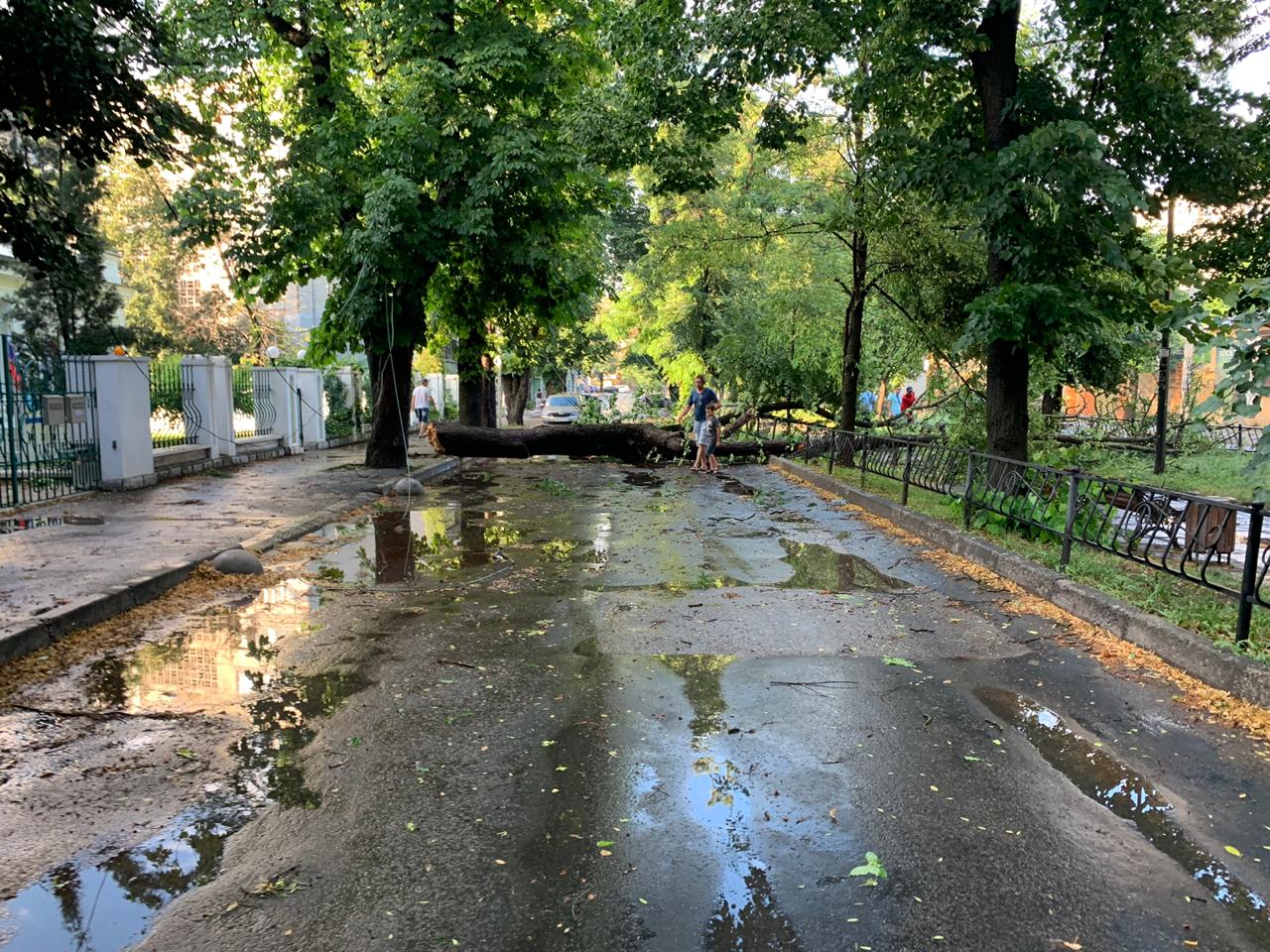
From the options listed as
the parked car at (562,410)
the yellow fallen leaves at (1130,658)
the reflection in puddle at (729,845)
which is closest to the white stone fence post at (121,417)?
the reflection in puddle at (729,845)

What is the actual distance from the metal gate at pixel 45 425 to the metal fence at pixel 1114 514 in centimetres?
1224

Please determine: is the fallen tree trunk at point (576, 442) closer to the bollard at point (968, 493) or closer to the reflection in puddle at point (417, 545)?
the reflection in puddle at point (417, 545)

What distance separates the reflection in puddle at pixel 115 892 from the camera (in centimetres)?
287

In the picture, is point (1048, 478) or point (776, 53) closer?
point (1048, 478)

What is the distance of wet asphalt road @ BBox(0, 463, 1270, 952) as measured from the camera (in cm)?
300

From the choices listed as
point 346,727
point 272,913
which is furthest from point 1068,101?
point 272,913

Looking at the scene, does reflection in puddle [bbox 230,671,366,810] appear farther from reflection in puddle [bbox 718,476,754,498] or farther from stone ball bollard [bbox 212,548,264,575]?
reflection in puddle [bbox 718,476,754,498]

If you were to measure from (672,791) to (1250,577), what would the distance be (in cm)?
422

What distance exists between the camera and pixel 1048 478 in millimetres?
8977

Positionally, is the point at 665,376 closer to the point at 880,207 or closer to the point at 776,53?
the point at 880,207

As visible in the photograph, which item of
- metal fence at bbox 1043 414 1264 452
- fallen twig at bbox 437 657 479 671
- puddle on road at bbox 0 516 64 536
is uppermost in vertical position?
metal fence at bbox 1043 414 1264 452

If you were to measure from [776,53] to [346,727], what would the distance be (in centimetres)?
1084

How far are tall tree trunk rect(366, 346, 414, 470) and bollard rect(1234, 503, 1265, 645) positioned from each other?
1440 cm

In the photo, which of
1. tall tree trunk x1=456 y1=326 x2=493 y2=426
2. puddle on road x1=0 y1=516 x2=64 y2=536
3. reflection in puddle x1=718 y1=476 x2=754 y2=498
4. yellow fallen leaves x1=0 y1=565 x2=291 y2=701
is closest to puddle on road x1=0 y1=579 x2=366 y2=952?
yellow fallen leaves x1=0 y1=565 x2=291 y2=701
